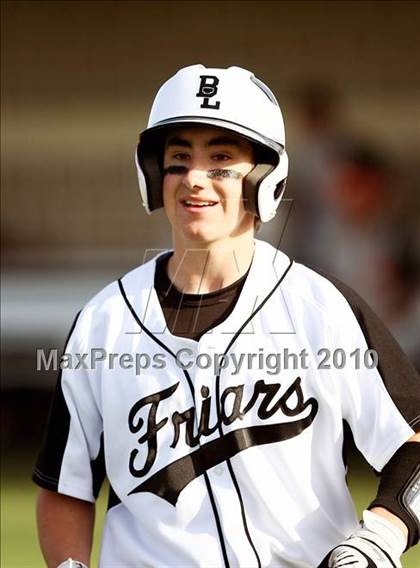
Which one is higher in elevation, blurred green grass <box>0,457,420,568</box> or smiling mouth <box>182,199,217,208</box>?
smiling mouth <box>182,199,217,208</box>

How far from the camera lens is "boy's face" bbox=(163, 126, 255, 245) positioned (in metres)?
2.68

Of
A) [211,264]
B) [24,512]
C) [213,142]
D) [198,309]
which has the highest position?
[213,142]

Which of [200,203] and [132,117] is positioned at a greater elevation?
[132,117]

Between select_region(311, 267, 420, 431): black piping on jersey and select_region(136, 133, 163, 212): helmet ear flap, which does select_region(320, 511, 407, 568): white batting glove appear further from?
select_region(136, 133, 163, 212): helmet ear flap

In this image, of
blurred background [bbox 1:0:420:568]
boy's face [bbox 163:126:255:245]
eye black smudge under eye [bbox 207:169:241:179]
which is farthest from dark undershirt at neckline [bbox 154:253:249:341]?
blurred background [bbox 1:0:420:568]

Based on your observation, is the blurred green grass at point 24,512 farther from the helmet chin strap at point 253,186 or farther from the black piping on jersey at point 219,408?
the helmet chin strap at point 253,186

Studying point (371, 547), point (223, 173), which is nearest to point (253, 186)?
point (223, 173)

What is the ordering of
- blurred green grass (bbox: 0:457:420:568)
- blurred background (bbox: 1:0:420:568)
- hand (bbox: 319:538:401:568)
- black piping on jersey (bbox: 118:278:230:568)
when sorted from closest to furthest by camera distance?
hand (bbox: 319:538:401:568) < black piping on jersey (bbox: 118:278:230:568) < blurred green grass (bbox: 0:457:420:568) < blurred background (bbox: 1:0:420:568)

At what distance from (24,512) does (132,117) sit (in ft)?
14.3

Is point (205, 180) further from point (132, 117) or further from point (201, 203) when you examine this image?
point (132, 117)

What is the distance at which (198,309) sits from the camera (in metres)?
2.77

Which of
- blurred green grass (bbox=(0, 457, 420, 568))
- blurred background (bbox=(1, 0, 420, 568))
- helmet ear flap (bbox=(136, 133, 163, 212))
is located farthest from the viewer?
blurred background (bbox=(1, 0, 420, 568))

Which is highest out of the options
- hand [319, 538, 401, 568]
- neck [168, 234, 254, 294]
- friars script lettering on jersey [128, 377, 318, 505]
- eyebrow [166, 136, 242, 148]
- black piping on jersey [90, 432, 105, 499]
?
eyebrow [166, 136, 242, 148]

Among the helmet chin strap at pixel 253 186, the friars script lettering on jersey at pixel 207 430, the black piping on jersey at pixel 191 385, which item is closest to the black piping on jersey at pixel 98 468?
the friars script lettering on jersey at pixel 207 430
